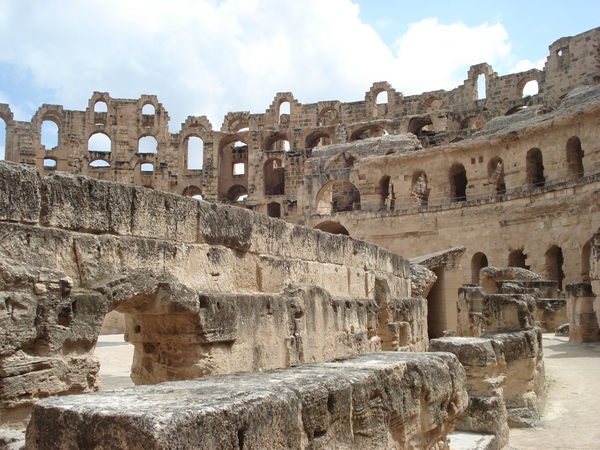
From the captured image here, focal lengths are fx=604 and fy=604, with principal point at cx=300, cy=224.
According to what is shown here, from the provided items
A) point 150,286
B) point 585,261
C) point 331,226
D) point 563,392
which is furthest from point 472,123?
point 150,286

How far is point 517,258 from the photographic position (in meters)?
23.0

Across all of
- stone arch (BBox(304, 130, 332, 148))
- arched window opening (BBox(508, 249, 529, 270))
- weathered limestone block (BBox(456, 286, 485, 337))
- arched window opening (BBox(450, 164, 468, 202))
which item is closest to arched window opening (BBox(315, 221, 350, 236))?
arched window opening (BBox(450, 164, 468, 202))

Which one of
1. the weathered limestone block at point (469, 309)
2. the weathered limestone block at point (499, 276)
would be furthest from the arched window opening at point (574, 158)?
the weathered limestone block at point (469, 309)

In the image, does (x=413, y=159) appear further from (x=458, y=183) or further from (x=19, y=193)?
(x=19, y=193)

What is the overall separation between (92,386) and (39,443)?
175 cm

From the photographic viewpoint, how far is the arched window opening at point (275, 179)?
36.9 m

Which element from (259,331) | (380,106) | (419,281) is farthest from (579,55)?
(259,331)

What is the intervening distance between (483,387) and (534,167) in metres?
20.2

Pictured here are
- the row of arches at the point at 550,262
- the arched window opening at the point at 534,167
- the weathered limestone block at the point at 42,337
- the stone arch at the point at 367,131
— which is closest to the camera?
the weathered limestone block at the point at 42,337

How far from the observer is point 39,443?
2.21 m

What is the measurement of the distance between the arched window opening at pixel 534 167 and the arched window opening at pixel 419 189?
4774mm

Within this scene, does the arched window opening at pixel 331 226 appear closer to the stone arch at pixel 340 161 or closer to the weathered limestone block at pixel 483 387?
the stone arch at pixel 340 161

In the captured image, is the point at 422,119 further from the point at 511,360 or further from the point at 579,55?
the point at 511,360

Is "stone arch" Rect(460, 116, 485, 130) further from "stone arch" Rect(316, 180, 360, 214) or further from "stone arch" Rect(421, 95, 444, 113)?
"stone arch" Rect(316, 180, 360, 214)
